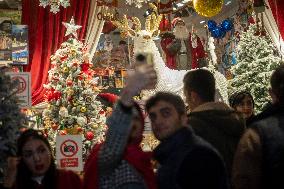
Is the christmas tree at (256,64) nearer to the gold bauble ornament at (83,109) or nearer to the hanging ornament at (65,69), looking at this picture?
the gold bauble ornament at (83,109)

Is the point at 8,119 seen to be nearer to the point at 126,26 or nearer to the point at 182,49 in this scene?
the point at 126,26

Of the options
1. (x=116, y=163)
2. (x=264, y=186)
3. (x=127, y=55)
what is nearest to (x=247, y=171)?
(x=264, y=186)

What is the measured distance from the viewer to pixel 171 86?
33.2 ft

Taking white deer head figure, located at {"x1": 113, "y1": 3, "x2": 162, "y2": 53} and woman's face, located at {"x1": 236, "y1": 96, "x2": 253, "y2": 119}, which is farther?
white deer head figure, located at {"x1": 113, "y1": 3, "x2": 162, "y2": 53}

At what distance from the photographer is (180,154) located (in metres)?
2.60

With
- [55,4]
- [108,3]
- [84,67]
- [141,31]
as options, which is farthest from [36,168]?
[141,31]

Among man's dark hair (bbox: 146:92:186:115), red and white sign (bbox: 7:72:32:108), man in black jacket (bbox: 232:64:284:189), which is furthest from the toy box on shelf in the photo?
man's dark hair (bbox: 146:92:186:115)

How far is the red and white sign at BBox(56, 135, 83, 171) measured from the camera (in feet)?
17.2

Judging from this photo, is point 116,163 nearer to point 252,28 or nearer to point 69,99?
point 69,99

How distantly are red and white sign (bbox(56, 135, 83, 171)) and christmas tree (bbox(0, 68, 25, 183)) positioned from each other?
6.77ft

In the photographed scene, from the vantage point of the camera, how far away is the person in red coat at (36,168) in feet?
10.4

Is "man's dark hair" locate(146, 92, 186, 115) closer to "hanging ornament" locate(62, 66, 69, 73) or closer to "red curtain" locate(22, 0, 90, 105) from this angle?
"hanging ornament" locate(62, 66, 69, 73)

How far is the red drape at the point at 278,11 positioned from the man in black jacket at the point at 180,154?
8657 millimetres

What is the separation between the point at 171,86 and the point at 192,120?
655cm
